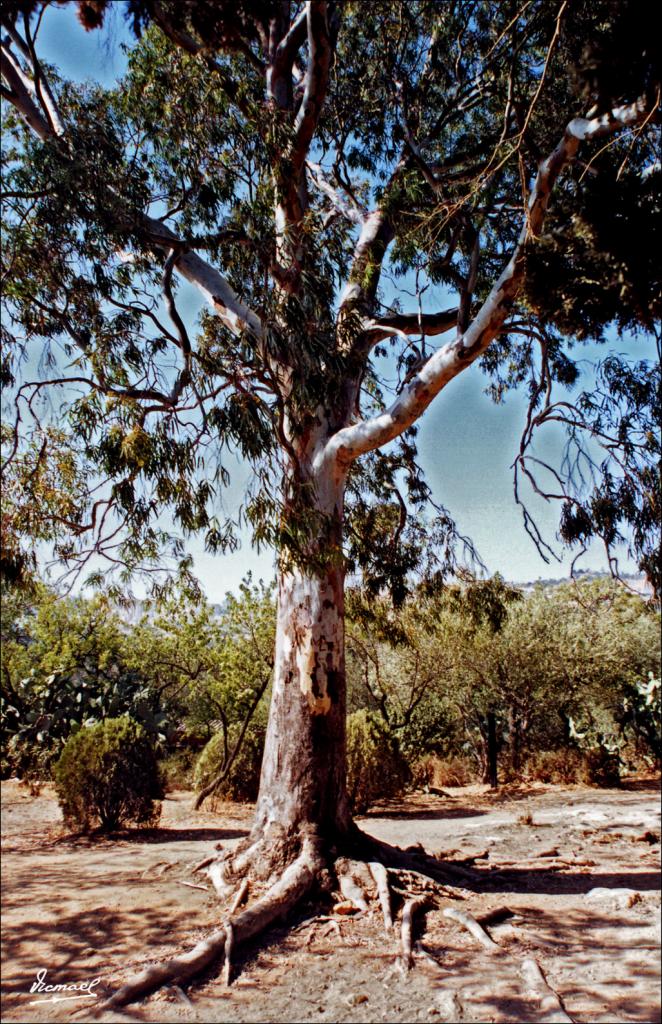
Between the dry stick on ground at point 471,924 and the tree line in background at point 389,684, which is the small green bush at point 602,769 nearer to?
the tree line in background at point 389,684

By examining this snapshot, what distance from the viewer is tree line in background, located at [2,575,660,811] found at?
1114cm

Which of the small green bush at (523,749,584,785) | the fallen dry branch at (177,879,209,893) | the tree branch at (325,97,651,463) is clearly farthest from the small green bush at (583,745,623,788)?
the tree branch at (325,97,651,463)

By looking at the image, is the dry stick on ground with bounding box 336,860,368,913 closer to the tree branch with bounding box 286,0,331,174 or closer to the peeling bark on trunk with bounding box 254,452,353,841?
the peeling bark on trunk with bounding box 254,452,353,841

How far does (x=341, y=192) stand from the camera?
975cm

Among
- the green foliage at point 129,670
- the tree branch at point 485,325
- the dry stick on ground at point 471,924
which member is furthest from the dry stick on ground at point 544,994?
the green foliage at point 129,670

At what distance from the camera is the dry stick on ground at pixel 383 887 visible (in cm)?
513

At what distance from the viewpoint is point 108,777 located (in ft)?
28.6

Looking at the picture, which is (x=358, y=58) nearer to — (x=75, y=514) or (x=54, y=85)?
(x=54, y=85)

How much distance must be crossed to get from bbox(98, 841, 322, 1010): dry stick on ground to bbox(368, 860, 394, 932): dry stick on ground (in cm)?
47

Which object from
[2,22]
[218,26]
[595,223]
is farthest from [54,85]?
[595,223]

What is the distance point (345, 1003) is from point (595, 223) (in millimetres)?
4979

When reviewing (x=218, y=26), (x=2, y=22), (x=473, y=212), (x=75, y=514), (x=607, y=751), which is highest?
(x=2, y=22)

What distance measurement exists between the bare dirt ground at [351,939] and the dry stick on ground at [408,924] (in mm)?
91

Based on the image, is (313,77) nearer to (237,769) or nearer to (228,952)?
(228,952)
